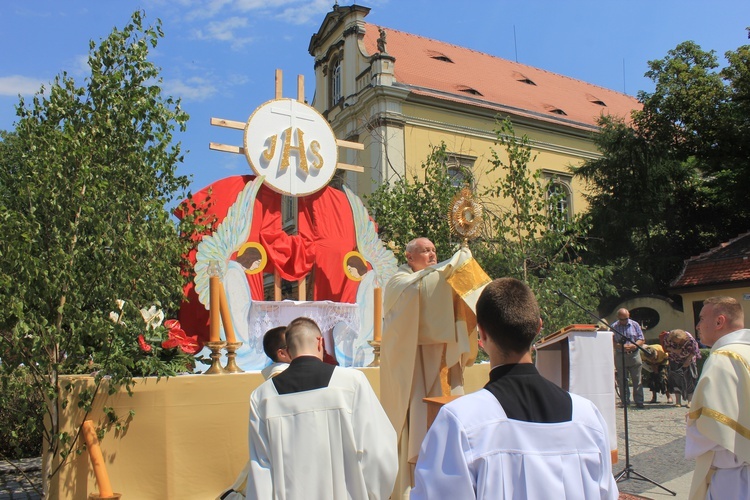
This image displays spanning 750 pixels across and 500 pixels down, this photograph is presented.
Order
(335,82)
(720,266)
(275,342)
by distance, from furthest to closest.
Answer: (335,82), (720,266), (275,342)

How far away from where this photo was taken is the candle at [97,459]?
15.7ft

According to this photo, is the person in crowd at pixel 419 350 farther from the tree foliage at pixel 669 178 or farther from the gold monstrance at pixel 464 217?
the tree foliage at pixel 669 178

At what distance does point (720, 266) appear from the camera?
1909cm

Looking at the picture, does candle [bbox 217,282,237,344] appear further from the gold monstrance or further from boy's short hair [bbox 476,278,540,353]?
boy's short hair [bbox 476,278,540,353]

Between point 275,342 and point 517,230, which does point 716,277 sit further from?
point 275,342

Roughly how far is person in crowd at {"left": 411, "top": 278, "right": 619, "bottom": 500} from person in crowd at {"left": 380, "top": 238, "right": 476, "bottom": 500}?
9.05 ft

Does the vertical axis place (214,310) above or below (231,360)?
above

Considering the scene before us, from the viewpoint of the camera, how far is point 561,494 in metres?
1.90

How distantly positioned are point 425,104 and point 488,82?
5.15 m

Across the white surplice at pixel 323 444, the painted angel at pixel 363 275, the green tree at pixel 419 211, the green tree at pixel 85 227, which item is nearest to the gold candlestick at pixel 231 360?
the green tree at pixel 85 227

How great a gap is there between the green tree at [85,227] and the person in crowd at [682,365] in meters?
9.02

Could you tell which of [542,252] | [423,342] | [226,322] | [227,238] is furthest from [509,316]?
[542,252]

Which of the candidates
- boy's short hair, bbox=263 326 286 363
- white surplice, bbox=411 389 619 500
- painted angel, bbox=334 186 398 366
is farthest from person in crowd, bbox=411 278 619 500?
painted angel, bbox=334 186 398 366

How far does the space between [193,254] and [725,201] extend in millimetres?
19392
